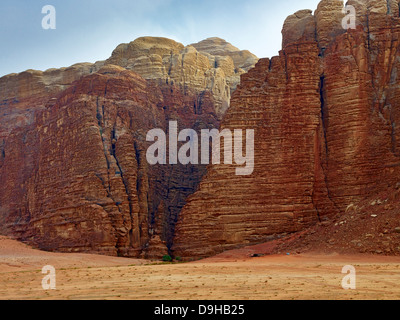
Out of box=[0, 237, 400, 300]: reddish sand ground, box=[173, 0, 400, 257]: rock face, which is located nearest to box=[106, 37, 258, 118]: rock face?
box=[173, 0, 400, 257]: rock face

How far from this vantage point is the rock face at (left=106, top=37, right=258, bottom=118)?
63062 millimetres

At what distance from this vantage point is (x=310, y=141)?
3903 cm

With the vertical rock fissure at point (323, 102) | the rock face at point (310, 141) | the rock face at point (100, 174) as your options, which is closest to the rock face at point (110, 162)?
the rock face at point (100, 174)

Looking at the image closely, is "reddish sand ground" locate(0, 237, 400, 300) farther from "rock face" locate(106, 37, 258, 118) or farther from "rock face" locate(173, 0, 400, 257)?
"rock face" locate(106, 37, 258, 118)

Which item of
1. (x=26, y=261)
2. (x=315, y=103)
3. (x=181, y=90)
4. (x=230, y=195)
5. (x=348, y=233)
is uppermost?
(x=181, y=90)

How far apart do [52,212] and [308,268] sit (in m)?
28.1

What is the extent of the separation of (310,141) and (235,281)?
1981 centimetres

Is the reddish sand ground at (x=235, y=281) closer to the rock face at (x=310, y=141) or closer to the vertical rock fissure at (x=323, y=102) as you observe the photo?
the rock face at (x=310, y=141)

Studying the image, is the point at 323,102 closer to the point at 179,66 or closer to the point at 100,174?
the point at 100,174

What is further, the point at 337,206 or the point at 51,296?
the point at 337,206

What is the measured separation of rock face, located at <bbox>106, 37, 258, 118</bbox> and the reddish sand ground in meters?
32.1

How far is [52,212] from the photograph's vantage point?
47.3m
